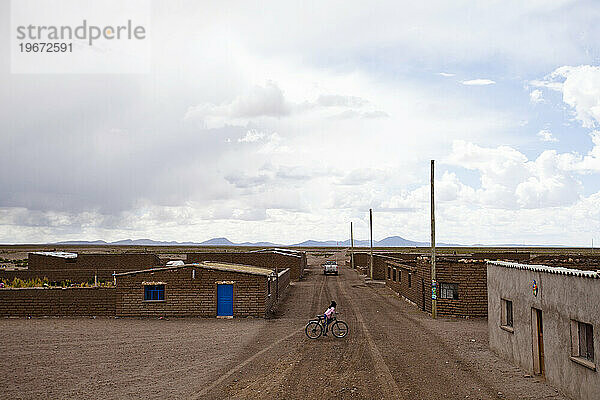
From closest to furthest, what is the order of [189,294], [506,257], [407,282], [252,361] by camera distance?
[252,361] < [189,294] < [407,282] < [506,257]

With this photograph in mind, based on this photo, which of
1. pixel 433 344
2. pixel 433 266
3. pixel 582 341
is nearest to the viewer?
pixel 582 341

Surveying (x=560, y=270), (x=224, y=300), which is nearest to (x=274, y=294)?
(x=224, y=300)

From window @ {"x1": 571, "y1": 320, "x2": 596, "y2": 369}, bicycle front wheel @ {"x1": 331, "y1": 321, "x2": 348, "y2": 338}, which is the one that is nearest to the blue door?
bicycle front wheel @ {"x1": 331, "y1": 321, "x2": 348, "y2": 338}

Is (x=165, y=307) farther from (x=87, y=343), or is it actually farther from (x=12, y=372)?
(x=12, y=372)

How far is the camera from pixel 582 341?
15195mm

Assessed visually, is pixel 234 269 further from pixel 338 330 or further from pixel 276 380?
pixel 276 380

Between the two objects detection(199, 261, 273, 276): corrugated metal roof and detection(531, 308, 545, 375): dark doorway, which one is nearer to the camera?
detection(531, 308, 545, 375): dark doorway

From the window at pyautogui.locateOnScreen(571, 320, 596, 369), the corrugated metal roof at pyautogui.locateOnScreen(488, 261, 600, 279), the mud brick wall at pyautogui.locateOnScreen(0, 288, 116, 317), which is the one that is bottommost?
the mud brick wall at pyautogui.locateOnScreen(0, 288, 116, 317)

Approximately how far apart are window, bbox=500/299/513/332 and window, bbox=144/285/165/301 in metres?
18.8

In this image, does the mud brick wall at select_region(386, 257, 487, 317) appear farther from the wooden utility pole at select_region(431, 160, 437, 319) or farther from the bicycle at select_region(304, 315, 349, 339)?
the bicycle at select_region(304, 315, 349, 339)

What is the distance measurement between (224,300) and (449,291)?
13.4 m

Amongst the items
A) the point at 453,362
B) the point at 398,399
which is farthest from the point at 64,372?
the point at 453,362

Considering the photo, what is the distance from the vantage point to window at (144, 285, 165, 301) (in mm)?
32156

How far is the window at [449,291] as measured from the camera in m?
33.6
